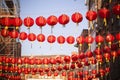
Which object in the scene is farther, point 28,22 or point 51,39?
point 51,39

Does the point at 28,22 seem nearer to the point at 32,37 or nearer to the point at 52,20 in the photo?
the point at 52,20

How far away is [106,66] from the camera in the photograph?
100 ft

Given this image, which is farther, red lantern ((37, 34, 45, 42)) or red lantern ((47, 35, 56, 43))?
red lantern ((47, 35, 56, 43))

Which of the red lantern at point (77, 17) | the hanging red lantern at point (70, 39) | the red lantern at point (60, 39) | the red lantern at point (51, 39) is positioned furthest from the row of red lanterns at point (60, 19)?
the hanging red lantern at point (70, 39)

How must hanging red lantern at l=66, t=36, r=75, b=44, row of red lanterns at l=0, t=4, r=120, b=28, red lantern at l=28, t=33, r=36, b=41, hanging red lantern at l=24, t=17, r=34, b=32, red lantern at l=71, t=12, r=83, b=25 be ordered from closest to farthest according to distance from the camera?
row of red lanterns at l=0, t=4, r=120, b=28 < red lantern at l=71, t=12, r=83, b=25 < hanging red lantern at l=24, t=17, r=34, b=32 < red lantern at l=28, t=33, r=36, b=41 < hanging red lantern at l=66, t=36, r=75, b=44

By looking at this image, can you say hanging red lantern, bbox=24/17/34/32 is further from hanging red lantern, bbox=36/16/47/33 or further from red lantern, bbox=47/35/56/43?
red lantern, bbox=47/35/56/43

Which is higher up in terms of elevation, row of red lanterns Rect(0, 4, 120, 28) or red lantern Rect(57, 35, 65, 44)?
row of red lanterns Rect(0, 4, 120, 28)

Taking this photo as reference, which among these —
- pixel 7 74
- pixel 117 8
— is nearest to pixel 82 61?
pixel 7 74

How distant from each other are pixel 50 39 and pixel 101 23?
14128 millimetres

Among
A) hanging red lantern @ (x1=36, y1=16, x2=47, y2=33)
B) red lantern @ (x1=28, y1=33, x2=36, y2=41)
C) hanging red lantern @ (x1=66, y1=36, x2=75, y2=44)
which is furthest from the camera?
hanging red lantern @ (x1=66, y1=36, x2=75, y2=44)

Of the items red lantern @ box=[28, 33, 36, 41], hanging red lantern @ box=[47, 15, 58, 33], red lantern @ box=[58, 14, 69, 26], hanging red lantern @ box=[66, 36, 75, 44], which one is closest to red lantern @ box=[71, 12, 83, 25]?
red lantern @ box=[58, 14, 69, 26]

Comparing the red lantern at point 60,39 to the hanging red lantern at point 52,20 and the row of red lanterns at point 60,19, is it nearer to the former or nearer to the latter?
the row of red lanterns at point 60,19

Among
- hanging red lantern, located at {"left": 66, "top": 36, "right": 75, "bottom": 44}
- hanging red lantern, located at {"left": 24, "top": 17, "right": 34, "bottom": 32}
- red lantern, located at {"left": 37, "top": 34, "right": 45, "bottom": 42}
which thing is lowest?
hanging red lantern, located at {"left": 66, "top": 36, "right": 75, "bottom": 44}

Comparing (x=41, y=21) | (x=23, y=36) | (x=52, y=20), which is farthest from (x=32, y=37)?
(x=52, y=20)
